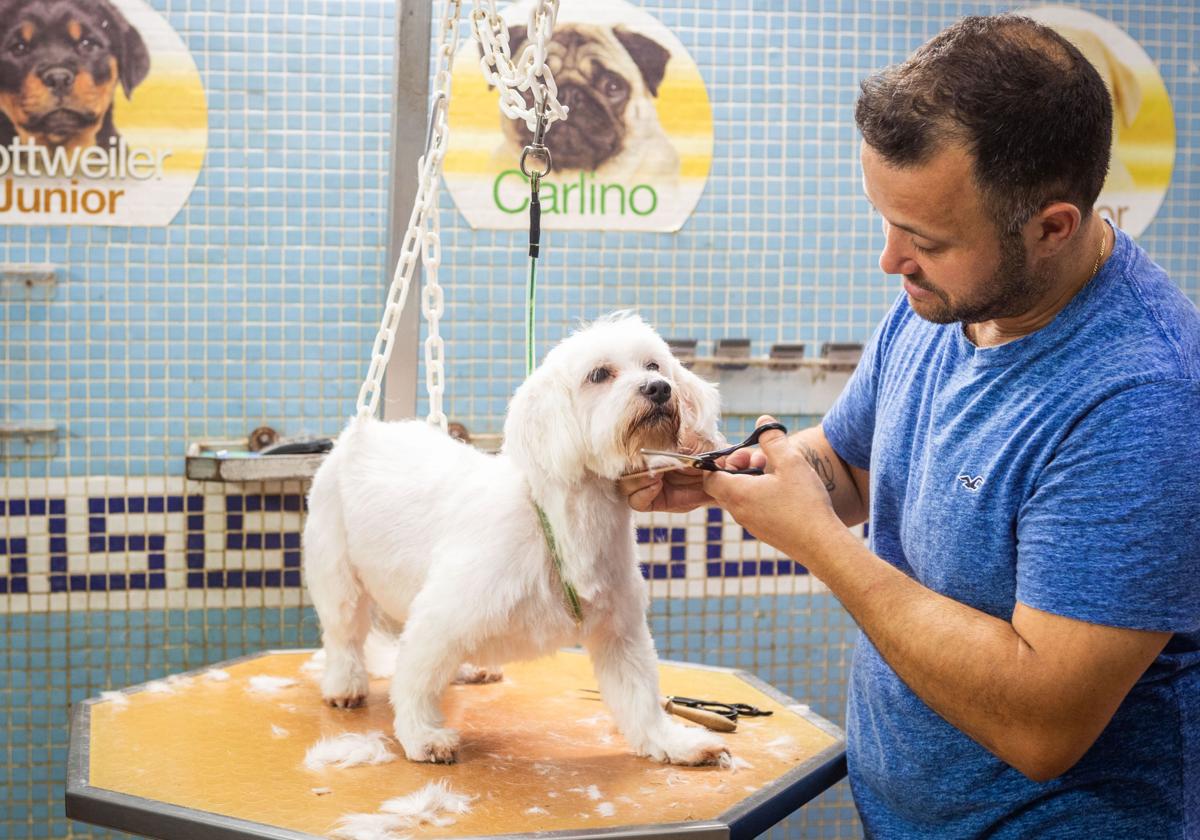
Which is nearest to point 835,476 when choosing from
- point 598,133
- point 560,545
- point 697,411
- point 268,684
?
point 697,411

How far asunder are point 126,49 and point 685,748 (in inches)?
101

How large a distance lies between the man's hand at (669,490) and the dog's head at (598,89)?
1.92 m

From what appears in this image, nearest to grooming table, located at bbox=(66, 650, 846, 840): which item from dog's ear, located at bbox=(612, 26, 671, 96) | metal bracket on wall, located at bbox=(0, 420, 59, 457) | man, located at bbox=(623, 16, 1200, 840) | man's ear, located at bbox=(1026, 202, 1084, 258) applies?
man, located at bbox=(623, 16, 1200, 840)

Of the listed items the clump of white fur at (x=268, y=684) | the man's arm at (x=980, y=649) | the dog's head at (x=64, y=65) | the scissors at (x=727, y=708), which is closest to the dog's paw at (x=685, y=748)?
the scissors at (x=727, y=708)

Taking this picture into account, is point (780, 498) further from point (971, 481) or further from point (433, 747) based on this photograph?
point (433, 747)

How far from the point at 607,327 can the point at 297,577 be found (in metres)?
1.95

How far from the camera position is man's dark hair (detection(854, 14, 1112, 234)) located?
1.28 m

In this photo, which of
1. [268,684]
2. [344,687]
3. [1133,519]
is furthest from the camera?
[268,684]

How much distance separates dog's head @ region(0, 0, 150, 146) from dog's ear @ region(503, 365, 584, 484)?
2084 millimetres

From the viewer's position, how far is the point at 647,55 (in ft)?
11.6

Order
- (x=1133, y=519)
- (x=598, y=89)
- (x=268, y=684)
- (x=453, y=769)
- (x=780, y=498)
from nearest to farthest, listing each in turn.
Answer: (x=1133, y=519) → (x=780, y=498) → (x=453, y=769) → (x=268, y=684) → (x=598, y=89)

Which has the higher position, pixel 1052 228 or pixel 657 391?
pixel 1052 228

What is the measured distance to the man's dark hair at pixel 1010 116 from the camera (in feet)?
4.20

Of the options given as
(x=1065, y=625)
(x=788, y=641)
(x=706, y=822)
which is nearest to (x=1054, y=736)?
(x=1065, y=625)
